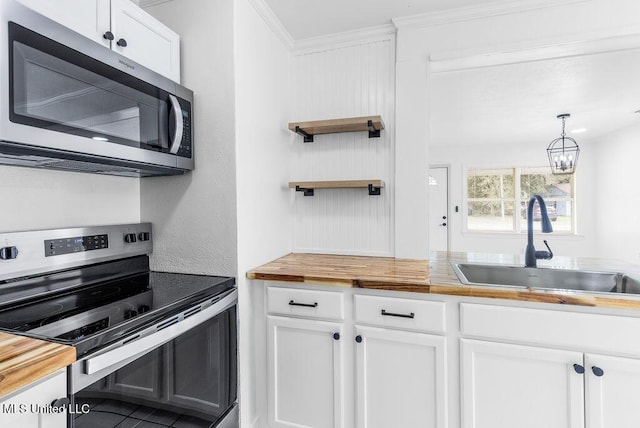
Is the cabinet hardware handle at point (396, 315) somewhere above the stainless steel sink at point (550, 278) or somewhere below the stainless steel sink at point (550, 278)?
below

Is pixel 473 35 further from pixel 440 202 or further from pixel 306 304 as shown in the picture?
pixel 440 202

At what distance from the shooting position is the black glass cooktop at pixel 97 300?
3.00 feet

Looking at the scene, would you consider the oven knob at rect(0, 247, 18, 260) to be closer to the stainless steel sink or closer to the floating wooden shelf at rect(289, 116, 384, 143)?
the floating wooden shelf at rect(289, 116, 384, 143)

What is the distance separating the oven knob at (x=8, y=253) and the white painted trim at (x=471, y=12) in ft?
6.80

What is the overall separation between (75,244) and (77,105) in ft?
1.92

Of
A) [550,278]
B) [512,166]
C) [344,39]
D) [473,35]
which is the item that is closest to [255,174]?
[344,39]

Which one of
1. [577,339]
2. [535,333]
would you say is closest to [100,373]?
[535,333]

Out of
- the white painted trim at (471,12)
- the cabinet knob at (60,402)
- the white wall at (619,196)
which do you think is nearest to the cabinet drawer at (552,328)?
the cabinet knob at (60,402)

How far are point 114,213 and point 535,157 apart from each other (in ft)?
19.9

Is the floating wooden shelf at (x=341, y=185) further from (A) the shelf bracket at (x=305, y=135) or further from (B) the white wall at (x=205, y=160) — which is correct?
(B) the white wall at (x=205, y=160)

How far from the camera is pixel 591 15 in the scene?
169 centimetres

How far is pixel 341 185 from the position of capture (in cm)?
196

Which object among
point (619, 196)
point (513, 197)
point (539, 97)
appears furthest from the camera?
point (513, 197)

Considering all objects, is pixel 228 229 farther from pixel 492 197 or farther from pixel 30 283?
pixel 492 197
